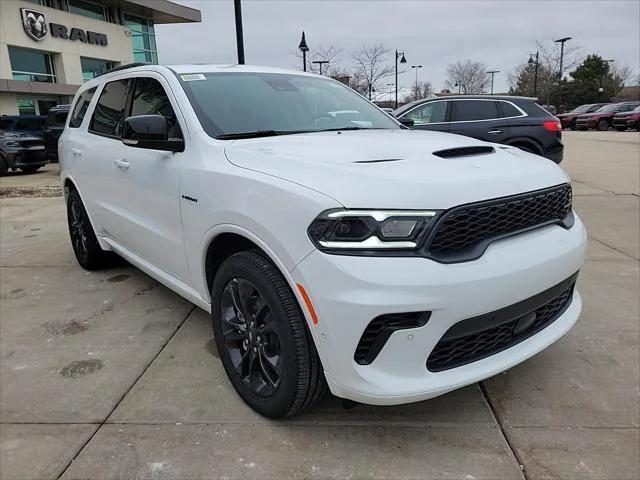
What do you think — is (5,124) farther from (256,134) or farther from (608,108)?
(608,108)

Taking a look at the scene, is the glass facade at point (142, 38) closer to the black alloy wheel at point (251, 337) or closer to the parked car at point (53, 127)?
the parked car at point (53, 127)

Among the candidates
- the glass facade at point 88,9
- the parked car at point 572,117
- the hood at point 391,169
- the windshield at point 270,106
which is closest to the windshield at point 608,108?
the parked car at point 572,117

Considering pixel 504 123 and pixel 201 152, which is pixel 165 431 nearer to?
pixel 201 152

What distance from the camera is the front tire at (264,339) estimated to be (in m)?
2.23

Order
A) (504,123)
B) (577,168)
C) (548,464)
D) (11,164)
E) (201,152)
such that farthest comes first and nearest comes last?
(11,164) → (577,168) → (504,123) → (201,152) → (548,464)

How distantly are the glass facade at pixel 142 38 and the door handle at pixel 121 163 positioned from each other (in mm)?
35592

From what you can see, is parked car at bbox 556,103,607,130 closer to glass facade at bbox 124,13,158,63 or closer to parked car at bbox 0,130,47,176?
glass facade at bbox 124,13,158,63

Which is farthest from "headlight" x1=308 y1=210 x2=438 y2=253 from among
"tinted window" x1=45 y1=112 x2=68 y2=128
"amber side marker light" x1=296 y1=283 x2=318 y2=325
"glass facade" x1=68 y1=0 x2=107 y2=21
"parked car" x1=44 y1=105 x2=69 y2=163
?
"glass facade" x1=68 y1=0 x2=107 y2=21

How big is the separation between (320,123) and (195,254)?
122cm

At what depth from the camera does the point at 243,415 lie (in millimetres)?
2650

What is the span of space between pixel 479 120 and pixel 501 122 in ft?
1.28

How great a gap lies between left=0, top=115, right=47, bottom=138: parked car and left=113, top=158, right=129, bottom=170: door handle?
1435cm

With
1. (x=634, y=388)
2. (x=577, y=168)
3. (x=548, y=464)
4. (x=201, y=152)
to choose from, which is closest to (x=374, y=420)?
(x=548, y=464)

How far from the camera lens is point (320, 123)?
11.1 feet
